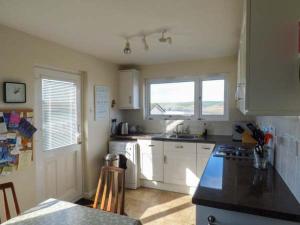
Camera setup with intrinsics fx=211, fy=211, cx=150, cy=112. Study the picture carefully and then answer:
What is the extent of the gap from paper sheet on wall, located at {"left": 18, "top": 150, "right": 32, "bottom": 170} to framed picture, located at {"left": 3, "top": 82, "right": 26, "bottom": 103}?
58 cm

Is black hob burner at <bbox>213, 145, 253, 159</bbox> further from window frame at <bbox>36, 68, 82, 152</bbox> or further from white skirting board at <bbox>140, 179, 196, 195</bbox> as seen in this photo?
window frame at <bbox>36, 68, 82, 152</bbox>

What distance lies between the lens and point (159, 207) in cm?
301

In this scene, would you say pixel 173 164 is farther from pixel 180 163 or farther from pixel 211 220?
pixel 211 220

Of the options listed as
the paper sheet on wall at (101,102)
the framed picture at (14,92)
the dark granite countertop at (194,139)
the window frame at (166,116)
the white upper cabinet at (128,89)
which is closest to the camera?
the framed picture at (14,92)

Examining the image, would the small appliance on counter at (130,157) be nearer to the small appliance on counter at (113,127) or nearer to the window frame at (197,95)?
the small appliance on counter at (113,127)

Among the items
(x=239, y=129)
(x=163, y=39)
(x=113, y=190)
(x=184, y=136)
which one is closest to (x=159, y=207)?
(x=184, y=136)

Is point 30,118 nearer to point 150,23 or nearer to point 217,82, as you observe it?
point 150,23

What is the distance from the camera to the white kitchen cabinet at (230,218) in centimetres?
114

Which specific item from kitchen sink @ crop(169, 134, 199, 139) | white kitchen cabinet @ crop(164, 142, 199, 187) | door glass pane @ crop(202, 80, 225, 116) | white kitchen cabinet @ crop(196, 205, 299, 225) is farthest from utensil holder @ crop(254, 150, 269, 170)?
door glass pane @ crop(202, 80, 225, 116)

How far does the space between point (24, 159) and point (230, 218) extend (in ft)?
7.08

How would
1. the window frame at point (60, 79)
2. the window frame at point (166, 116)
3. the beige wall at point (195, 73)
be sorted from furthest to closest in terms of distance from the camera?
the window frame at point (166, 116) < the beige wall at point (195, 73) < the window frame at point (60, 79)

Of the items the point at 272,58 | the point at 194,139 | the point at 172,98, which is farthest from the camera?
the point at 172,98

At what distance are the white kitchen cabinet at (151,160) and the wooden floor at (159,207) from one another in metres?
0.25

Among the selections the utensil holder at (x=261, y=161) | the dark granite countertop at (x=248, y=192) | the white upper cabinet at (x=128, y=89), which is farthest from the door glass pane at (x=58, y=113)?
the utensil holder at (x=261, y=161)
